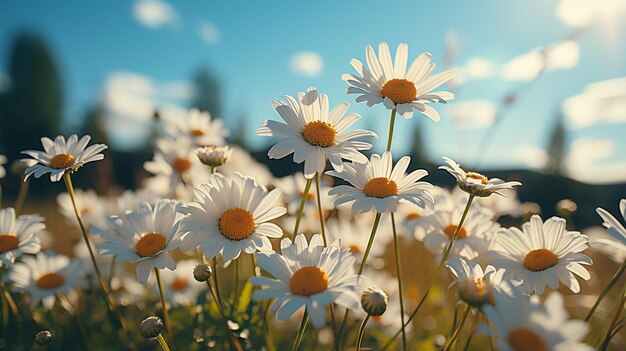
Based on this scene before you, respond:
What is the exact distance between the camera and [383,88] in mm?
1755

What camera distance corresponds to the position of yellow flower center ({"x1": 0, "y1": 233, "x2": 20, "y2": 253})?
5.77ft

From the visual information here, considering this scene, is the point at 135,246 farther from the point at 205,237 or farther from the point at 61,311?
the point at 61,311

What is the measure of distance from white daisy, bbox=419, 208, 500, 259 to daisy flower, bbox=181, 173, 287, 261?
0.78 meters

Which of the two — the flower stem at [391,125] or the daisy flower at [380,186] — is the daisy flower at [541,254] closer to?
the daisy flower at [380,186]

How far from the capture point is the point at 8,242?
5.83 ft

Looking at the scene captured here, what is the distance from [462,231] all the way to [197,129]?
72.5 inches

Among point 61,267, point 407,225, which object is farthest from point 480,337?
point 61,267

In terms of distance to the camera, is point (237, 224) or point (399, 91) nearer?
point (237, 224)

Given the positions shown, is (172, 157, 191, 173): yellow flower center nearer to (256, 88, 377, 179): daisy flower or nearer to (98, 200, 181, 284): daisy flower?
(98, 200, 181, 284): daisy flower

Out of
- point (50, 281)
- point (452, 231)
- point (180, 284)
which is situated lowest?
point (180, 284)

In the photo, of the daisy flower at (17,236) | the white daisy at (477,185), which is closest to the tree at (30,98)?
the daisy flower at (17,236)

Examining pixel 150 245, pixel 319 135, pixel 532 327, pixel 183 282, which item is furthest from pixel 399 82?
pixel 183 282

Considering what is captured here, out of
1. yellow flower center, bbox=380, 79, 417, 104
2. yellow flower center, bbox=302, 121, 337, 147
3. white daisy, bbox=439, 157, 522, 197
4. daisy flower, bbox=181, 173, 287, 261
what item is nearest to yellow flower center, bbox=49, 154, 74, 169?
daisy flower, bbox=181, 173, 287, 261

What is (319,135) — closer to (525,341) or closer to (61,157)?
(525,341)
